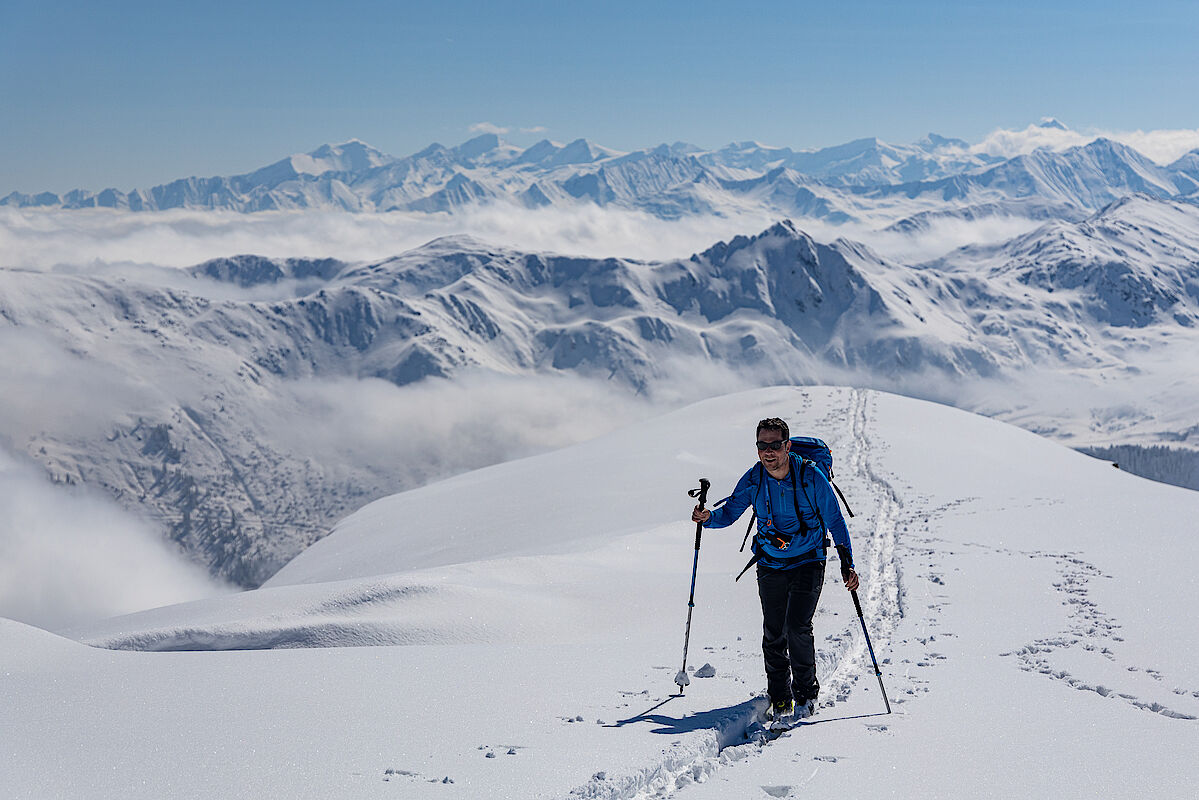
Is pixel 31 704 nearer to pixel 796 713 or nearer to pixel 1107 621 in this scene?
pixel 796 713

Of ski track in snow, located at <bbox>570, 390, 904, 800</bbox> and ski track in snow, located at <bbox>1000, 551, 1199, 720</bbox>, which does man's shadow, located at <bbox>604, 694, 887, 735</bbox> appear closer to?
ski track in snow, located at <bbox>570, 390, 904, 800</bbox>

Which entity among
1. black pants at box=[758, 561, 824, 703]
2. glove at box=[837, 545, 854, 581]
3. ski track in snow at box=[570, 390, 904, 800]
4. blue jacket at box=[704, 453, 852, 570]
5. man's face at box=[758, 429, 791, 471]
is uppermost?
man's face at box=[758, 429, 791, 471]

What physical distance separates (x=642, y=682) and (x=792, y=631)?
2.11 meters

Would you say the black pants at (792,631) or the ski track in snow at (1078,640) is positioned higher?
the black pants at (792,631)

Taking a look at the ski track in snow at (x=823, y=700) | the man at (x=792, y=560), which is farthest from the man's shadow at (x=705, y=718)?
the man at (x=792, y=560)

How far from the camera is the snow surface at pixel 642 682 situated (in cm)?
697

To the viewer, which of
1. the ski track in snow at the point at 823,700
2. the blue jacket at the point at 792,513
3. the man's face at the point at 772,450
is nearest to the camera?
the ski track in snow at the point at 823,700

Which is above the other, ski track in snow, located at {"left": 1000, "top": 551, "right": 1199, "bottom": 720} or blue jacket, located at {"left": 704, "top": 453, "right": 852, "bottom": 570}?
blue jacket, located at {"left": 704, "top": 453, "right": 852, "bottom": 570}

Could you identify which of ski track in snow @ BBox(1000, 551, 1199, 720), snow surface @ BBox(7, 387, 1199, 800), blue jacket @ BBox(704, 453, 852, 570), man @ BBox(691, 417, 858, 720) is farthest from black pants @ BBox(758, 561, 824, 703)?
ski track in snow @ BBox(1000, 551, 1199, 720)

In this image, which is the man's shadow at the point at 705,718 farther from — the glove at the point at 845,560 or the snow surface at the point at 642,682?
the glove at the point at 845,560

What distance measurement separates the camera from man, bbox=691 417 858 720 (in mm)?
8828

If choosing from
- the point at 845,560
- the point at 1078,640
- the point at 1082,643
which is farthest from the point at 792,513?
the point at 1078,640

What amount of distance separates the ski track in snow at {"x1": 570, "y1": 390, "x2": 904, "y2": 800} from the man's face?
8.54ft

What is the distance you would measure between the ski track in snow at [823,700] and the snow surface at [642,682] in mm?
34
